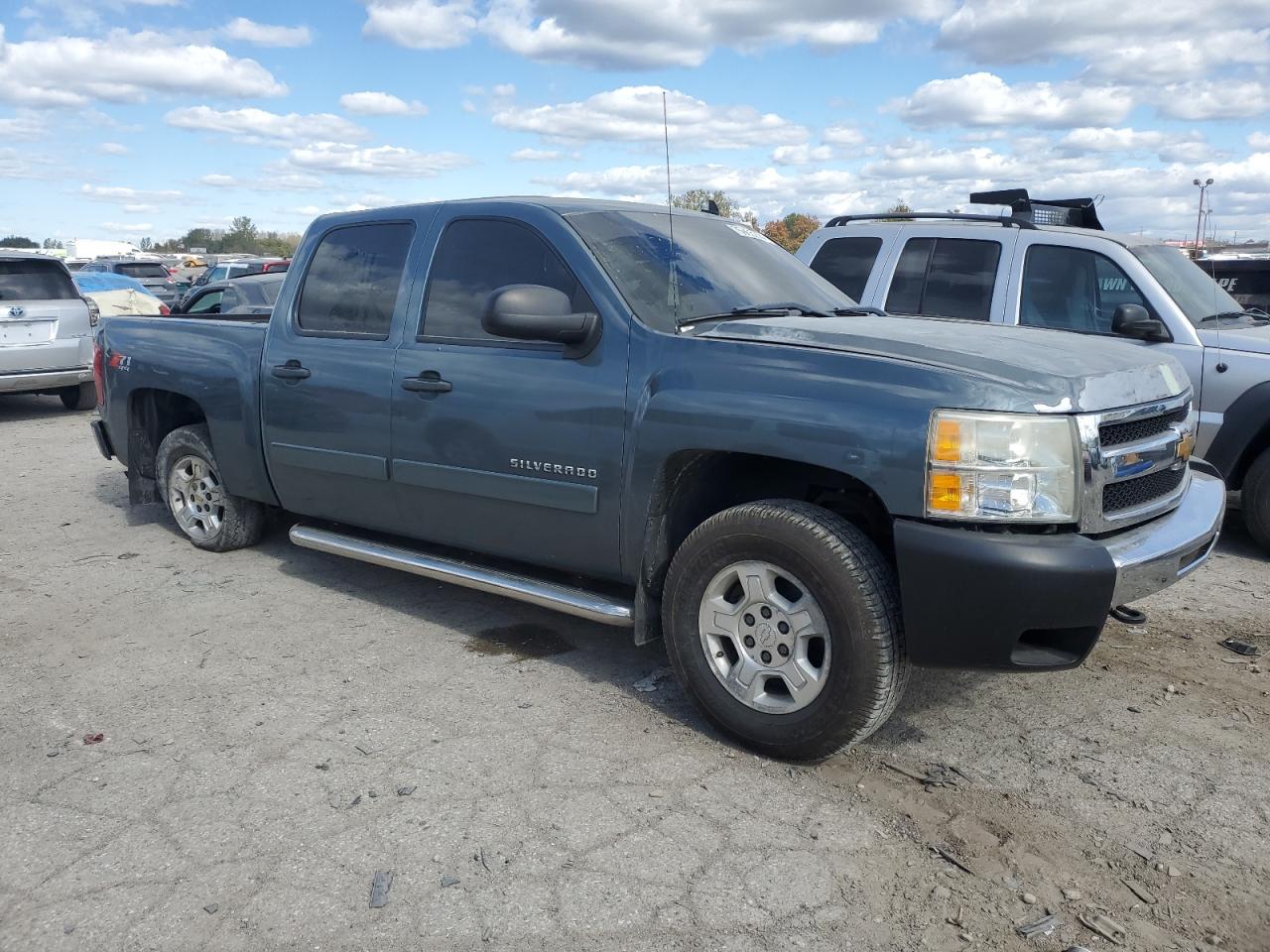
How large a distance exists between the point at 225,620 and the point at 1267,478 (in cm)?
568

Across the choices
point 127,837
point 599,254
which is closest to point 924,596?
point 599,254

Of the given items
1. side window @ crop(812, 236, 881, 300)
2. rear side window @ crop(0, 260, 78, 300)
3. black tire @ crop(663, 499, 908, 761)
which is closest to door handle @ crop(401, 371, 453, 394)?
black tire @ crop(663, 499, 908, 761)

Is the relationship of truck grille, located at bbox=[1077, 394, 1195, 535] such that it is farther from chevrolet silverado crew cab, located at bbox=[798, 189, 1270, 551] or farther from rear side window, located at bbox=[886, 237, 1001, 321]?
rear side window, located at bbox=[886, 237, 1001, 321]

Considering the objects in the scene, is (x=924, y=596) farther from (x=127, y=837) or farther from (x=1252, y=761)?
(x=127, y=837)

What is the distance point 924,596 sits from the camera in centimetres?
321

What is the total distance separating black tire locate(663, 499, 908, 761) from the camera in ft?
10.9

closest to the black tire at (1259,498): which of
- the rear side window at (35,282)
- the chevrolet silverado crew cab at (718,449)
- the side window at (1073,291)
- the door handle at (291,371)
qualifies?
the side window at (1073,291)

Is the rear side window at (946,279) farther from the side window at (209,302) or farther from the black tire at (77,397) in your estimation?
the black tire at (77,397)

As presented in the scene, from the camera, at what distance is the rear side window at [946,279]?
22.4ft

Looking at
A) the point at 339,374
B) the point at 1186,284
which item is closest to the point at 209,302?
the point at 339,374

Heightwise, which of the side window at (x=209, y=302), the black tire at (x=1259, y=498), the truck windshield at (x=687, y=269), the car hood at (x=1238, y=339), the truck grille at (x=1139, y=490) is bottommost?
the black tire at (x=1259, y=498)

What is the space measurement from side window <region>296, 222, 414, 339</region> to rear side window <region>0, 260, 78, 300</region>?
7.93 m

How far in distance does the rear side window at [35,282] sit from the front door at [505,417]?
29.1 feet

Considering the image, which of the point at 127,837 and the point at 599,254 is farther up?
the point at 599,254
